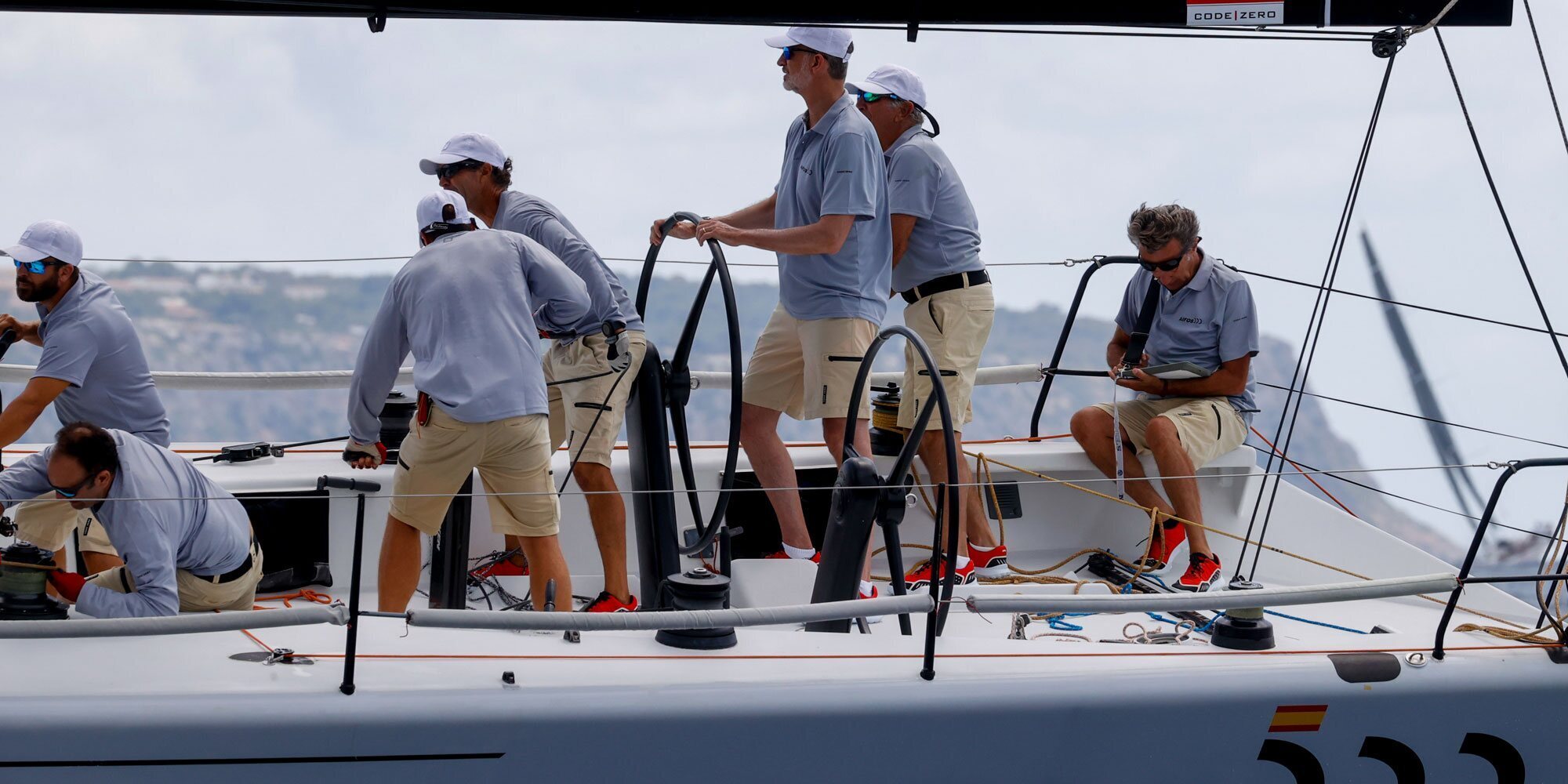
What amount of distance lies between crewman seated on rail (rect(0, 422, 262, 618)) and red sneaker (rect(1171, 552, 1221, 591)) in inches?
82.4

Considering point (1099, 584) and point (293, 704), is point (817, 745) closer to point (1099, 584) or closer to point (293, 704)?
point (293, 704)

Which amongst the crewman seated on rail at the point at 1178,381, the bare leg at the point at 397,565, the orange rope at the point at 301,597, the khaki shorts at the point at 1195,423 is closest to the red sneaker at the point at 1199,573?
the crewman seated on rail at the point at 1178,381

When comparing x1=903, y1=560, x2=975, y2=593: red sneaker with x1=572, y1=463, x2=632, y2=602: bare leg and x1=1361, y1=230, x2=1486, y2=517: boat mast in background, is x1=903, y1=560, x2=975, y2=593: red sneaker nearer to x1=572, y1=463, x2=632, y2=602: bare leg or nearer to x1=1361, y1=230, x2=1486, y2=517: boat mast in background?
x1=572, y1=463, x2=632, y2=602: bare leg

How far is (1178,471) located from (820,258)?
1.06 m

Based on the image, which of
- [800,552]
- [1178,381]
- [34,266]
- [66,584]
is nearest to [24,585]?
[66,584]

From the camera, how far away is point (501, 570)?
142 inches

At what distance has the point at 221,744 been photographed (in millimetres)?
2299

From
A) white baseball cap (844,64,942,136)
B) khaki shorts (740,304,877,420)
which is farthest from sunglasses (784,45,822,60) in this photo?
khaki shorts (740,304,877,420)

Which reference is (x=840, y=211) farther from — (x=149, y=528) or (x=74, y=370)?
(x=74, y=370)

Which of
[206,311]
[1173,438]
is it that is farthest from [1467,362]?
[1173,438]

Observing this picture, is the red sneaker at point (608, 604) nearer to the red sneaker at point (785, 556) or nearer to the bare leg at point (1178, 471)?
the red sneaker at point (785, 556)

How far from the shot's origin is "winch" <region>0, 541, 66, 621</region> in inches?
101

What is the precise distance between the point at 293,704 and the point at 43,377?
1301 millimetres

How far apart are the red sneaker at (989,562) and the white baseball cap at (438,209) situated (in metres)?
1.44
